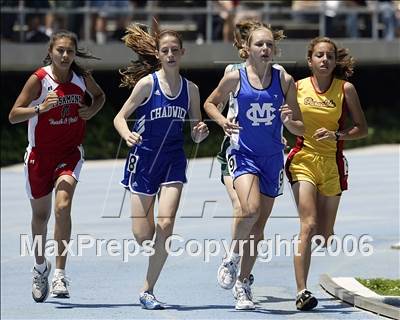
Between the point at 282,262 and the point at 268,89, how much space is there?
12.2 feet

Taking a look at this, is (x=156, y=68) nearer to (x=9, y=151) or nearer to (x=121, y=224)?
(x=121, y=224)

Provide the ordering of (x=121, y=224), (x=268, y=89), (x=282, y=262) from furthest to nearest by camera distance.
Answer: (x=121, y=224) → (x=282, y=262) → (x=268, y=89)

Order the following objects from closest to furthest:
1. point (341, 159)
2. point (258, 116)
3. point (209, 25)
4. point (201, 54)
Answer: point (258, 116) < point (341, 159) < point (201, 54) < point (209, 25)

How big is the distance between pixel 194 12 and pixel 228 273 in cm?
1462

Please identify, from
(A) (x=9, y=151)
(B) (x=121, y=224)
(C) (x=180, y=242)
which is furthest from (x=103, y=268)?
(A) (x=9, y=151)

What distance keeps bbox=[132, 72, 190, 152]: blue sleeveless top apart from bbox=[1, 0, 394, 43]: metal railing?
532 inches

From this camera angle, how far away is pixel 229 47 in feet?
83.6

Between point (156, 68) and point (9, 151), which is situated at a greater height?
point (156, 68)

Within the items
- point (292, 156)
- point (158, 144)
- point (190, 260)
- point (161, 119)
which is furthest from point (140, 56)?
point (190, 260)

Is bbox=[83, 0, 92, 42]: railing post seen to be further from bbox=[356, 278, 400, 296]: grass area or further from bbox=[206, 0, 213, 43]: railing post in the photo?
bbox=[356, 278, 400, 296]: grass area

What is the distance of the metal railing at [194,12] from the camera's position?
79.5 ft

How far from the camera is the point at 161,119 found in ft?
35.3

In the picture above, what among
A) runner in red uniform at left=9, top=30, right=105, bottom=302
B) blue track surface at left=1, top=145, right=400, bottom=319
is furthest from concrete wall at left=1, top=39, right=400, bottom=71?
runner in red uniform at left=9, top=30, right=105, bottom=302

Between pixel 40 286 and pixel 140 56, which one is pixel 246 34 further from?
pixel 40 286
